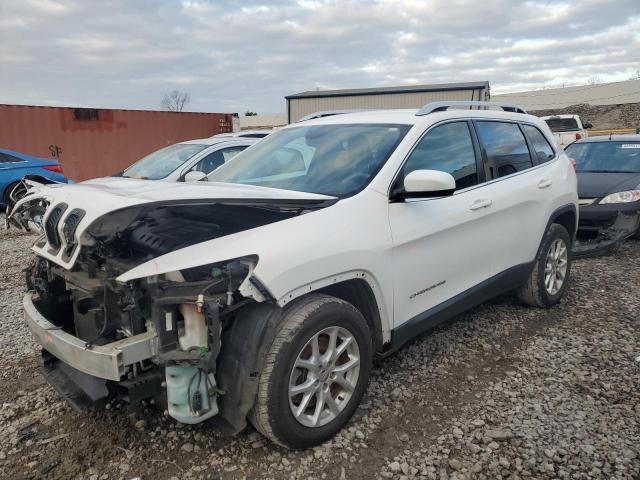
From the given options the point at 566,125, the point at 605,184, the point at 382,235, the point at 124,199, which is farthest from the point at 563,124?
the point at 124,199

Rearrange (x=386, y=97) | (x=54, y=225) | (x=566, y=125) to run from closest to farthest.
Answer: (x=54, y=225)
(x=566, y=125)
(x=386, y=97)

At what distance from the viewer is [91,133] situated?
53.5 feet

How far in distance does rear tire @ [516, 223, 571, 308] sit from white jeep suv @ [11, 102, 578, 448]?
0.95 m

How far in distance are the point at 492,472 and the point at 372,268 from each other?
1.21 m

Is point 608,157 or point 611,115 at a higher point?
point 611,115

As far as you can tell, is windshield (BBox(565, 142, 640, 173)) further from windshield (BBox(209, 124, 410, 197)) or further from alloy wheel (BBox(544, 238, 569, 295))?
windshield (BBox(209, 124, 410, 197))

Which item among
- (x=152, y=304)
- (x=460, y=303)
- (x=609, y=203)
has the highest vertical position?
(x=152, y=304)

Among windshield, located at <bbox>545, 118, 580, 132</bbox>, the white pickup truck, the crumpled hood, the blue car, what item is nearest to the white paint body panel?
the crumpled hood

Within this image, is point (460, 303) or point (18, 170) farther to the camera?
point (18, 170)

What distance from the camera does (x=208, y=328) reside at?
2.34 meters

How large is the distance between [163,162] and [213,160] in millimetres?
820

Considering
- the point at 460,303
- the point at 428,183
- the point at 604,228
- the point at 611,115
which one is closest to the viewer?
the point at 428,183

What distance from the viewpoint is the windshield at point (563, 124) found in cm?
1623

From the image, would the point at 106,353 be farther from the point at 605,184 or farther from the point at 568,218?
the point at 605,184
